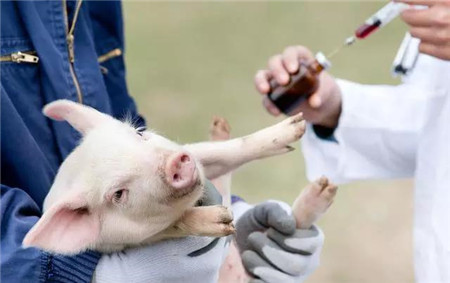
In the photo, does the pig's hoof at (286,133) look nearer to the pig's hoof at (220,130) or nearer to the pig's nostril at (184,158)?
the pig's hoof at (220,130)

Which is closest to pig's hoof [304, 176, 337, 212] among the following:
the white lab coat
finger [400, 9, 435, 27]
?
the white lab coat

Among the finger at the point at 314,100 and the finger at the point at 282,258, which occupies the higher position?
the finger at the point at 314,100

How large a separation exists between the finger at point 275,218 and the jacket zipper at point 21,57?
0.46 meters

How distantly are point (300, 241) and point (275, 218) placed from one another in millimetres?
58

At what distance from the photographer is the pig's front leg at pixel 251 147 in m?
1.27

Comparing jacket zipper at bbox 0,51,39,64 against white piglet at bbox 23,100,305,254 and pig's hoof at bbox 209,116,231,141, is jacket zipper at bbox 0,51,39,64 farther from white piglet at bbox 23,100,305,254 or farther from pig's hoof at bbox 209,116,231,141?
pig's hoof at bbox 209,116,231,141

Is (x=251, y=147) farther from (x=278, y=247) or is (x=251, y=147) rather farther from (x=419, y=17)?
(x=419, y=17)

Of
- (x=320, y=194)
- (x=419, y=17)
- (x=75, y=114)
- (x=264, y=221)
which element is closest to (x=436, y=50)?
(x=419, y=17)

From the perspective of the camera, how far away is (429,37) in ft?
4.45

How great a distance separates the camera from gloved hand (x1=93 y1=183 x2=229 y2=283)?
1.10 meters

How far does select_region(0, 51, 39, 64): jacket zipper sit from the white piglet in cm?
18

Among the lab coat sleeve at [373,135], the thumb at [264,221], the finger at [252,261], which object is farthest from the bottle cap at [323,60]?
the finger at [252,261]

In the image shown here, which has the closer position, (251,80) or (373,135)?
(373,135)

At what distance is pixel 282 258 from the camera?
1277mm
